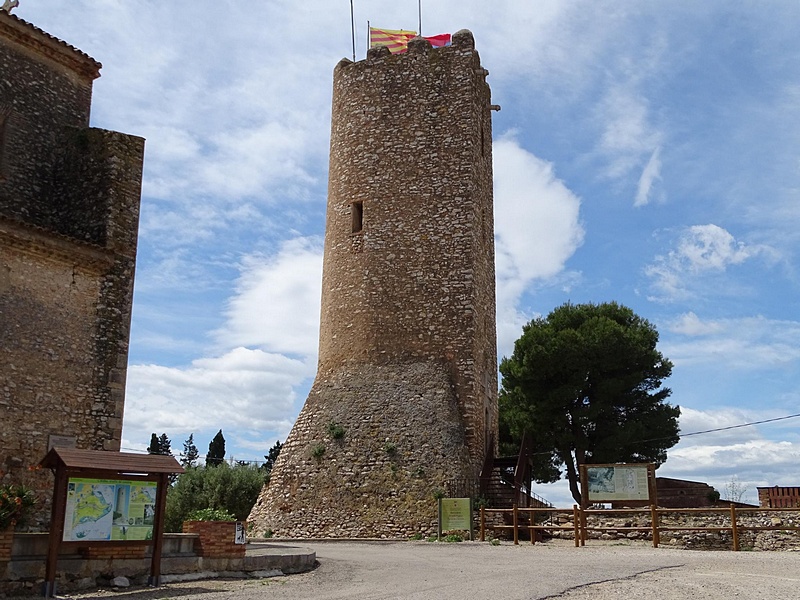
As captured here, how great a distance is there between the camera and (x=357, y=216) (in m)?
22.3

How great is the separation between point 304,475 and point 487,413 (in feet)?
16.9

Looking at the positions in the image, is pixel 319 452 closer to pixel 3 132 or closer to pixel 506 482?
pixel 506 482

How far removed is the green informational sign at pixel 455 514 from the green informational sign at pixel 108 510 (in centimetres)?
890

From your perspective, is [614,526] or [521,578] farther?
[614,526]

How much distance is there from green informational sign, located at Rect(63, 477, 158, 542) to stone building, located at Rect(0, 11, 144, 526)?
3.35 meters

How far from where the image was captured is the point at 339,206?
22.5 metres

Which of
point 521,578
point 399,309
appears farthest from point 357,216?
point 521,578

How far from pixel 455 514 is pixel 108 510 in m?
9.58

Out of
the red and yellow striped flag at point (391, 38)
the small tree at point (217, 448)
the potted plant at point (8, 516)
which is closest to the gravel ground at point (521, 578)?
the potted plant at point (8, 516)

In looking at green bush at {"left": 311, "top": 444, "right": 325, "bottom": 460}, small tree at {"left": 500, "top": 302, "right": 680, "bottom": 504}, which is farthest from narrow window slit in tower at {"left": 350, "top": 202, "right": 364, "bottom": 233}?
small tree at {"left": 500, "top": 302, "right": 680, "bottom": 504}

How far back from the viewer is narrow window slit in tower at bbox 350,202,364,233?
22.2 metres

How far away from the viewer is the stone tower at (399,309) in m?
19.0

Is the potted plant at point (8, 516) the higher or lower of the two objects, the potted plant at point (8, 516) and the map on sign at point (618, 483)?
the lower

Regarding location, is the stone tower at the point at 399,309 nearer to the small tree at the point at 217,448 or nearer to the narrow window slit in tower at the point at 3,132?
the narrow window slit in tower at the point at 3,132
